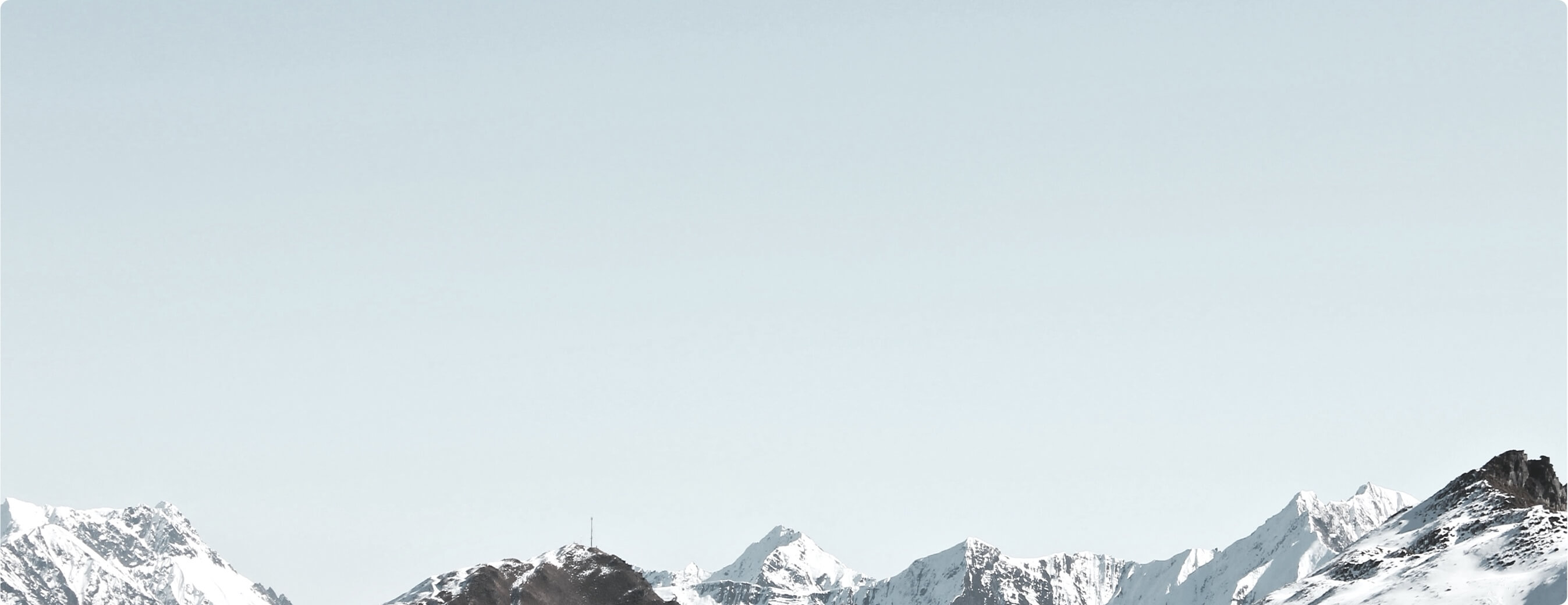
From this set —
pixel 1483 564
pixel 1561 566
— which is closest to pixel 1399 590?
pixel 1483 564

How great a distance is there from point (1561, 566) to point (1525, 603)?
546 centimetres

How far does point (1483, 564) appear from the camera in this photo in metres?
176

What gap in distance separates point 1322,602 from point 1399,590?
1307 centimetres

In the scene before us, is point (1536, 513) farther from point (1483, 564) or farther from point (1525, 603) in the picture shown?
point (1525, 603)

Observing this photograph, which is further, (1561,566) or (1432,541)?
(1432,541)

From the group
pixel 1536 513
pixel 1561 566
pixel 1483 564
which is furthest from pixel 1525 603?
pixel 1536 513

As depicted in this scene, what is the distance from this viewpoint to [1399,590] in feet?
596

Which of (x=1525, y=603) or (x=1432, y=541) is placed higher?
(x=1432, y=541)

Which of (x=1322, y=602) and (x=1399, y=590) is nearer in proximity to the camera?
(x=1399, y=590)

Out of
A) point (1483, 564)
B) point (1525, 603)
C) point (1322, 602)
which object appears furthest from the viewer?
point (1322, 602)

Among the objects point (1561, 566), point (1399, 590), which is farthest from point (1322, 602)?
point (1561, 566)

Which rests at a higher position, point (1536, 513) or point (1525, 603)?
point (1536, 513)

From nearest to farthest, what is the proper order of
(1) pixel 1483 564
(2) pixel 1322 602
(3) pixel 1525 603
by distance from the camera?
(3) pixel 1525 603, (1) pixel 1483 564, (2) pixel 1322 602

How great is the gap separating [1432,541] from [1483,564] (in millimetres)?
22445
